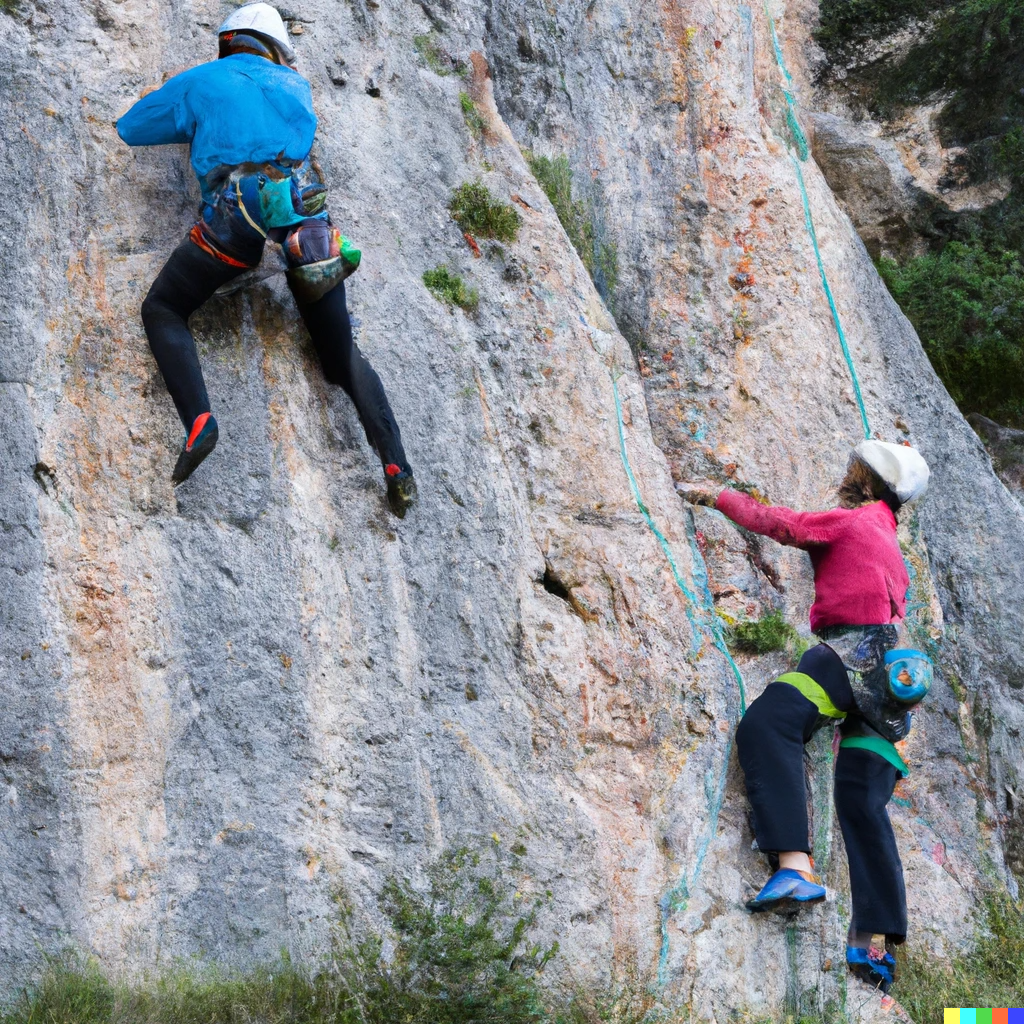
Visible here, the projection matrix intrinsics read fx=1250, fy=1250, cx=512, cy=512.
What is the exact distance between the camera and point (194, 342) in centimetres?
599

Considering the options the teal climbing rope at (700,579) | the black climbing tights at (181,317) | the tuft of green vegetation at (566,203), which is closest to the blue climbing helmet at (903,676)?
the teal climbing rope at (700,579)

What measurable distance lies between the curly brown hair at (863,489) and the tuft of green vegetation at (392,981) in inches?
111

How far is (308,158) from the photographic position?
6.75 metres

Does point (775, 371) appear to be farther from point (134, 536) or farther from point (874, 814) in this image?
point (134, 536)

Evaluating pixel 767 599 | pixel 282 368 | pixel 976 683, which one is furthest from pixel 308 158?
pixel 976 683

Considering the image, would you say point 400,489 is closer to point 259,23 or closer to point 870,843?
point 259,23

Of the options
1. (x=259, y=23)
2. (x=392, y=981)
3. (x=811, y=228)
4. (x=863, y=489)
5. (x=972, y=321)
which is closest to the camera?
(x=392, y=981)

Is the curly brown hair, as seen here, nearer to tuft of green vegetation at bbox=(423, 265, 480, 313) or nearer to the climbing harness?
the climbing harness

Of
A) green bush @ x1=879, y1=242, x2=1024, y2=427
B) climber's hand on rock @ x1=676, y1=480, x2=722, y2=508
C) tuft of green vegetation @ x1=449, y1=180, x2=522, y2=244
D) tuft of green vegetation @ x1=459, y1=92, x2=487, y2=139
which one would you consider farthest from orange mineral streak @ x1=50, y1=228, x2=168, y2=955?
green bush @ x1=879, y1=242, x2=1024, y2=427

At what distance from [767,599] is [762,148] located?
3.58 meters

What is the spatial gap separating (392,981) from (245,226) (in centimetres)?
348

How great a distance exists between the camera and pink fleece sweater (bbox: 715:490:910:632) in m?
6.44

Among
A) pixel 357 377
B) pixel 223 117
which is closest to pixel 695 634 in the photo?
pixel 357 377

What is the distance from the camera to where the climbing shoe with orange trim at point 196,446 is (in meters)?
5.71
